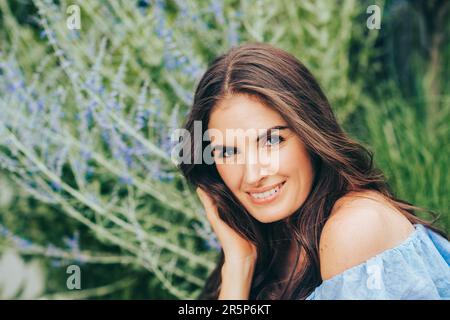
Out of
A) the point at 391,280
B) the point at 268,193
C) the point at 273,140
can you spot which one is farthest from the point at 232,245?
the point at 391,280

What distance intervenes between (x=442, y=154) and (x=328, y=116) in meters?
0.97

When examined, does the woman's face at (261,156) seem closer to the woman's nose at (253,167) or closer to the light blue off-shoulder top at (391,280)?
the woman's nose at (253,167)

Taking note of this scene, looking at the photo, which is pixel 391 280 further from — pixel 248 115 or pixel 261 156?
pixel 248 115

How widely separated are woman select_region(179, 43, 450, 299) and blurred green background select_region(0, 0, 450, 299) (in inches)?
14.2

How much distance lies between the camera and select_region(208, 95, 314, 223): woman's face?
150cm

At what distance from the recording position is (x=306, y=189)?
62.7 inches

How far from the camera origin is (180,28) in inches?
90.4

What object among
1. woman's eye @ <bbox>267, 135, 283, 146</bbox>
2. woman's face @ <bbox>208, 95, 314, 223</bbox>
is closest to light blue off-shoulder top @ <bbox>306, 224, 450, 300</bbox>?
woman's face @ <bbox>208, 95, 314, 223</bbox>

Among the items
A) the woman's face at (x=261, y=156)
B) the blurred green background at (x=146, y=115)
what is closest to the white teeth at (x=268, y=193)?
the woman's face at (x=261, y=156)

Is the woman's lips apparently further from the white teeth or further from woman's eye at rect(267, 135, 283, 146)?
woman's eye at rect(267, 135, 283, 146)

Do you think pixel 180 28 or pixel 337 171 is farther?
pixel 180 28

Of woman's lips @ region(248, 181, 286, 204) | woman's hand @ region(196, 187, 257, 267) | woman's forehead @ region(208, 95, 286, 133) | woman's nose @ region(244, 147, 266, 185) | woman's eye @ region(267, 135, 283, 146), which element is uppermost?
woman's forehead @ region(208, 95, 286, 133)
